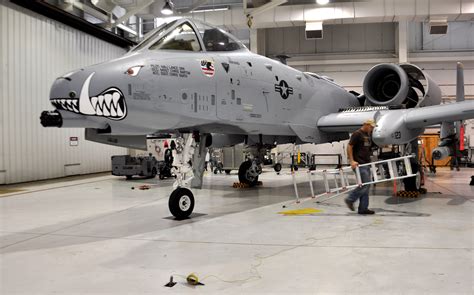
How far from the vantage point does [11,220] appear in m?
6.72

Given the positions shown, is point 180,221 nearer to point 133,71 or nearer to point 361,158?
point 133,71

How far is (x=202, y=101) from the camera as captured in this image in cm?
626

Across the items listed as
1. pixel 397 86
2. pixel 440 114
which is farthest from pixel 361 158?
pixel 397 86

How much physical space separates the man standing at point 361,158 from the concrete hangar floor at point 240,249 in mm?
249

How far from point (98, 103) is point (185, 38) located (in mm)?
1959

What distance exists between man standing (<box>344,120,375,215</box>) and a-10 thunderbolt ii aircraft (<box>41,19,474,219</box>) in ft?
2.64

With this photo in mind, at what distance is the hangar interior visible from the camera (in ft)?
11.8

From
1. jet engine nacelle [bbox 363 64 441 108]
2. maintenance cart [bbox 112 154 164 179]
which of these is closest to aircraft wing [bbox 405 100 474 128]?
jet engine nacelle [bbox 363 64 441 108]

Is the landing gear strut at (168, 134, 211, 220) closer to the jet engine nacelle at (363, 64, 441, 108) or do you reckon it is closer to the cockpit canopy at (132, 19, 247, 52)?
the cockpit canopy at (132, 19, 247, 52)

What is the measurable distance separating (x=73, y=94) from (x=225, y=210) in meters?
3.56

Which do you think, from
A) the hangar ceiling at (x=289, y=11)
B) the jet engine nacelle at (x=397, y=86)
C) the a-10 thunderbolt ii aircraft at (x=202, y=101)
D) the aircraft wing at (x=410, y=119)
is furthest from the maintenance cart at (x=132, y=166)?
the aircraft wing at (x=410, y=119)

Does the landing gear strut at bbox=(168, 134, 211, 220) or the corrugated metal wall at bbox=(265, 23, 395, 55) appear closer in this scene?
the landing gear strut at bbox=(168, 134, 211, 220)

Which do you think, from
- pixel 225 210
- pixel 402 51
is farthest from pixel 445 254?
pixel 402 51

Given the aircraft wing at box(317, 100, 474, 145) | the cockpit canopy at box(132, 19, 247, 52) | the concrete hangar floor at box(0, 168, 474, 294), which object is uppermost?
the cockpit canopy at box(132, 19, 247, 52)
